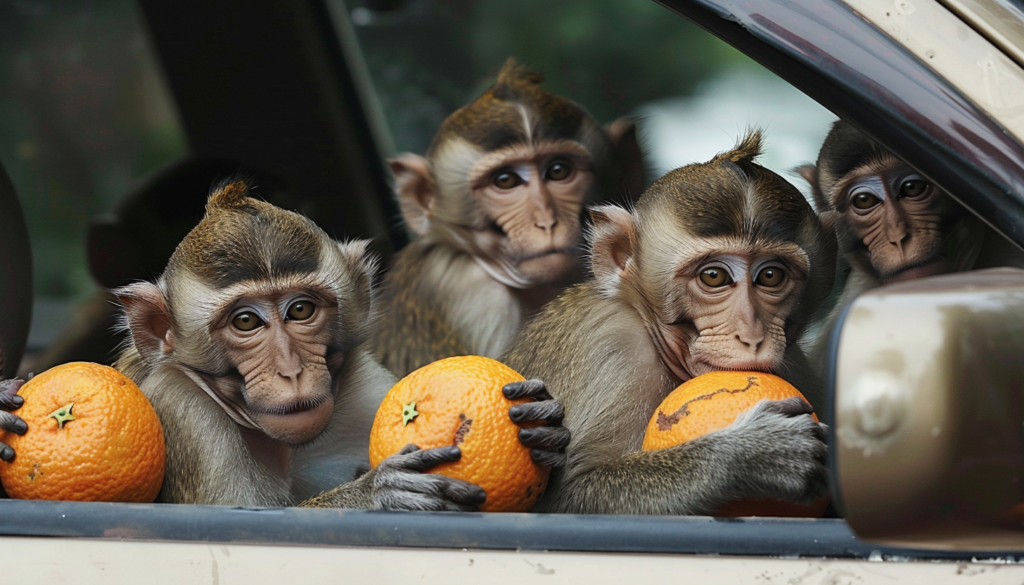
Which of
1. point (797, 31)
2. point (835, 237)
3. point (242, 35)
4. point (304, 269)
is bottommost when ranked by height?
point (835, 237)

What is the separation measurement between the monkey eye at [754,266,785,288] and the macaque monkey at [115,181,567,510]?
933mm

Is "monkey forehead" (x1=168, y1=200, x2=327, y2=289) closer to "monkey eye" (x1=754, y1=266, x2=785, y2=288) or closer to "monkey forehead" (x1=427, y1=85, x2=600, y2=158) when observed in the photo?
"monkey eye" (x1=754, y1=266, x2=785, y2=288)

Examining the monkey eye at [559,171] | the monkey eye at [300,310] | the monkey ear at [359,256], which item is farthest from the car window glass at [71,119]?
the monkey eye at [300,310]

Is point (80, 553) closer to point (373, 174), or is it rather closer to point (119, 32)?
point (373, 174)

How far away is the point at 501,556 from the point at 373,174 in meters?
3.27

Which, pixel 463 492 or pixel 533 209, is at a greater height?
pixel 533 209

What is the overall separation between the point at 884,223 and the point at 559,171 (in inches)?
51.9

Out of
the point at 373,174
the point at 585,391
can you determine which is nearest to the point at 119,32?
the point at 373,174

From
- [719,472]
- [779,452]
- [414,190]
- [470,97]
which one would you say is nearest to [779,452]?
[779,452]

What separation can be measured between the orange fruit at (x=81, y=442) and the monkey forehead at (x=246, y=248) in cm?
38

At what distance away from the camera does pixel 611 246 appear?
252 centimetres

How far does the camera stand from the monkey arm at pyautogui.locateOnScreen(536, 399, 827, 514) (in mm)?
1845

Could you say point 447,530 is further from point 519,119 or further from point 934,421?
point 519,119

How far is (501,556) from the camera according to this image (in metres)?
1.42
